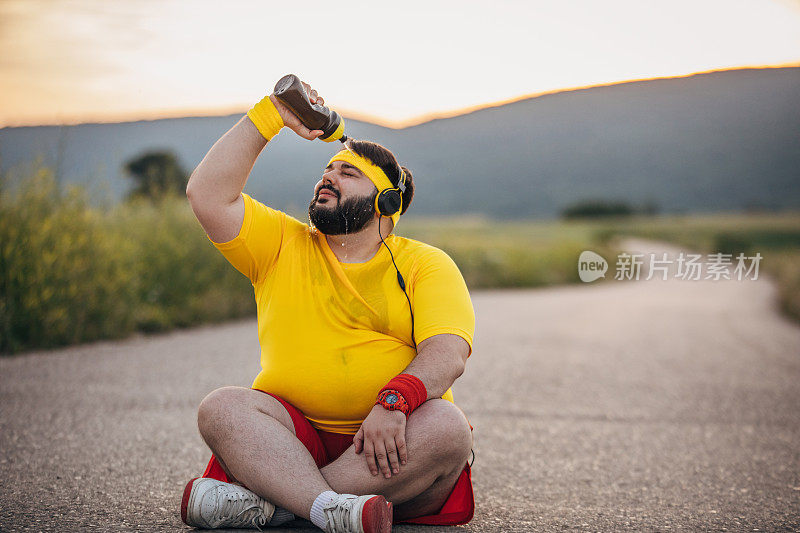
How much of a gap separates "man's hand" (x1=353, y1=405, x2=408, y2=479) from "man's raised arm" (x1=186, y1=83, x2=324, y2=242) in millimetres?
925

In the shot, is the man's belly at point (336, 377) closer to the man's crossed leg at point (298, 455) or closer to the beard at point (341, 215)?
the man's crossed leg at point (298, 455)

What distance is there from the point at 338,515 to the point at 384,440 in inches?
11.8

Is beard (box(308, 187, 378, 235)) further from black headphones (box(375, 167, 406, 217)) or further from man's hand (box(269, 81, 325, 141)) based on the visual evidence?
man's hand (box(269, 81, 325, 141))

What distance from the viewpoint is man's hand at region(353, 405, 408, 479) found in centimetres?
256

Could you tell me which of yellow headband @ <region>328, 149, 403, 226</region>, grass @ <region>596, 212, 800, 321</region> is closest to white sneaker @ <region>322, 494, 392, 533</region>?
yellow headband @ <region>328, 149, 403, 226</region>

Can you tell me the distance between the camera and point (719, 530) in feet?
10.3

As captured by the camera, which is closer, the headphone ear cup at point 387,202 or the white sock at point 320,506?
the white sock at point 320,506

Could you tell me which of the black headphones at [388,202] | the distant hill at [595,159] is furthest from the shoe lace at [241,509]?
the distant hill at [595,159]

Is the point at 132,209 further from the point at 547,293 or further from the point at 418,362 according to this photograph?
the point at 547,293

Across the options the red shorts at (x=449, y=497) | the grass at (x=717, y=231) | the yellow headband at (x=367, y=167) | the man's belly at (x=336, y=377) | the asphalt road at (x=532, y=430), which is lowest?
the grass at (x=717, y=231)

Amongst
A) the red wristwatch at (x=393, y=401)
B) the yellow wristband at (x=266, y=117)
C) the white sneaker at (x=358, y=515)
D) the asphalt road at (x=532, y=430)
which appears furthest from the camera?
the asphalt road at (x=532, y=430)

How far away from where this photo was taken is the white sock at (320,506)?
98.3 inches

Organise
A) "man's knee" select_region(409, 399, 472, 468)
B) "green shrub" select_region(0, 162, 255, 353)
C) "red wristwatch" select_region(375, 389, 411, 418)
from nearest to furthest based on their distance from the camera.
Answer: "red wristwatch" select_region(375, 389, 411, 418), "man's knee" select_region(409, 399, 472, 468), "green shrub" select_region(0, 162, 255, 353)

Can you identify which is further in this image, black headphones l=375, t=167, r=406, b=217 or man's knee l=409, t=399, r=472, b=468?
black headphones l=375, t=167, r=406, b=217
